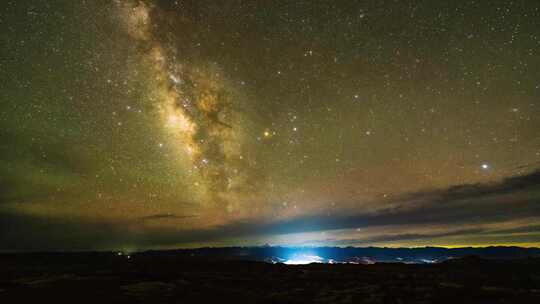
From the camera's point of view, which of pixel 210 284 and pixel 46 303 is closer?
pixel 46 303

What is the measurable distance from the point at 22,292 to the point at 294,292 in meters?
22.8

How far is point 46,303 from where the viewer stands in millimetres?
23188

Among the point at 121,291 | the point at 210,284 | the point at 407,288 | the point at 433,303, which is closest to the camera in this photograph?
the point at 433,303

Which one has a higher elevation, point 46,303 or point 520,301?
point 46,303

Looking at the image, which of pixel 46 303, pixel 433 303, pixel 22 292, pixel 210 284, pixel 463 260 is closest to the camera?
pixel 46 303

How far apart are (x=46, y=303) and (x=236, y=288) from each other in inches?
650

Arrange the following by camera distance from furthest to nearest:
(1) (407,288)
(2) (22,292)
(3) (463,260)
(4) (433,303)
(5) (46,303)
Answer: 1. (3) (463,260)
2. (1) (407,288)
3. (2) (22,292)
4. (4) (433,303)
5. (5) (46,303)

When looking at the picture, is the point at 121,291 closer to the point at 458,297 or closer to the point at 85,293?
the point at 85,293

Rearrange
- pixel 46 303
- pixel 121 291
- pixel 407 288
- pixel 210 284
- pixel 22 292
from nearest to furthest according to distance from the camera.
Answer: pixel 46 303 < pixel 22 292 < pixel 121 291 < pixel 407 288 < pixel 210 284

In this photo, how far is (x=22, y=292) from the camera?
2744 cm

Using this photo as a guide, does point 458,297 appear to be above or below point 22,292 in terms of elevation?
below

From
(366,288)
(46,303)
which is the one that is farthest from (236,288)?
(46,303)

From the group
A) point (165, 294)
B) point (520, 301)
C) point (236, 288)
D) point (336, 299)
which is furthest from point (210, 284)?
point (520, 301)

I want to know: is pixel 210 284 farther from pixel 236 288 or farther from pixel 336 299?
pixel 336 299
